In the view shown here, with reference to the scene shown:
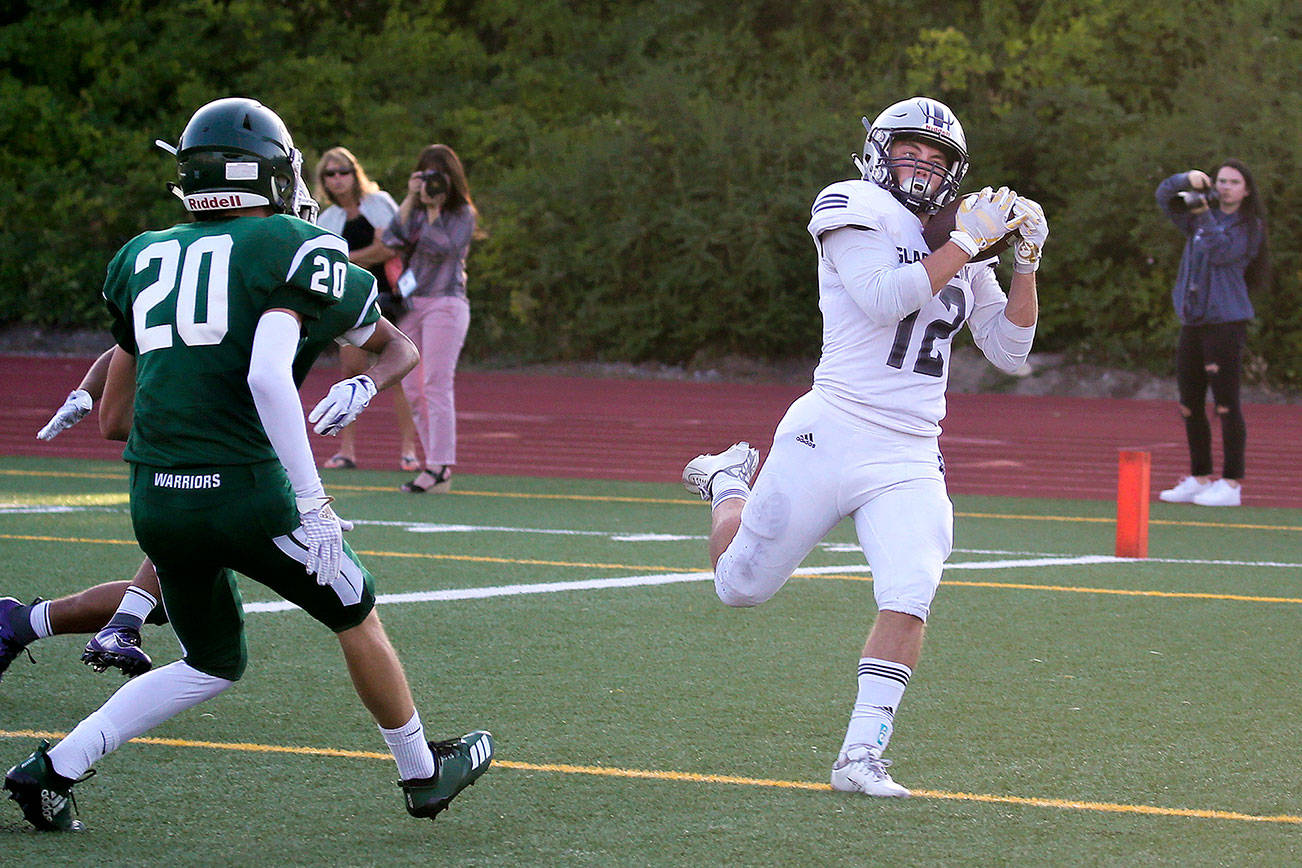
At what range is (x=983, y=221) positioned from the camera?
4.77 meters

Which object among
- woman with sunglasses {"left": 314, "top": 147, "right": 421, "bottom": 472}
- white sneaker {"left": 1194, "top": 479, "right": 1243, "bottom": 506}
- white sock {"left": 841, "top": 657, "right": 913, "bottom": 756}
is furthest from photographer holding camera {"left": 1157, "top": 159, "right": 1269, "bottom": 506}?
white sock {"left": 841, "top": 657, "right": 913, "bottom": 756}

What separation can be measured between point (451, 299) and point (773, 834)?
755 centimetres

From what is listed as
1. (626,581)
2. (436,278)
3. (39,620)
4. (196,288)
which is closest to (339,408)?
(196,288)

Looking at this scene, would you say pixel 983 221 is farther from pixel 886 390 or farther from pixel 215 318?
pixel 215 318

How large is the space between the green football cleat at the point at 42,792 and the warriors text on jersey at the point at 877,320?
223 centimetres

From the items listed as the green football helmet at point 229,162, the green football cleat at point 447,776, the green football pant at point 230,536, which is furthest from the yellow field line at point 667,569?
the green football helmet at point 229,162

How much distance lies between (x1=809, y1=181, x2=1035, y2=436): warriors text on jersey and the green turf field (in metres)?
0.99

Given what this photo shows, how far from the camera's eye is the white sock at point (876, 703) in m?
4.58

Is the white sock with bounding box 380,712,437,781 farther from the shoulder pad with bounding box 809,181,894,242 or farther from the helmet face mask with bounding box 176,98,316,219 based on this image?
the shoulder pad with bounding box 809,181,894,242

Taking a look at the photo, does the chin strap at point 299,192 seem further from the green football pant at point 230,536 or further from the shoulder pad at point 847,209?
the shoulder pad at point 847,209

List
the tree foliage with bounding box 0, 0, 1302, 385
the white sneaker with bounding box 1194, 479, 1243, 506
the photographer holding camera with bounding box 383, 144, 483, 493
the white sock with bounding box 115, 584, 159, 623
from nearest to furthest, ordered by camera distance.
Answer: the white sock with bounding box 115, 584, 159, 623, the photographer holding camera with bounding box 383, 144, 483, 493, the white sneaker with bounding box 1194, 479, 1243, 506, the tree foliage with bounding box 0, 0, 1302, 385

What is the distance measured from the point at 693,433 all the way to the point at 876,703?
11.9 metres

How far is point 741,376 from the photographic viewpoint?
79.0 ft

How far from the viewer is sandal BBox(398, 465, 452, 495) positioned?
11500 mm
